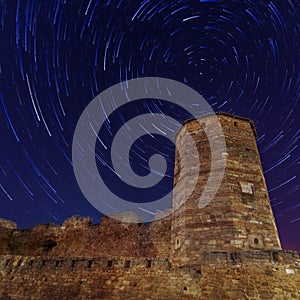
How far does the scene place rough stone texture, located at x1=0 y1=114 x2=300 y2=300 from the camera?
26.4 ft

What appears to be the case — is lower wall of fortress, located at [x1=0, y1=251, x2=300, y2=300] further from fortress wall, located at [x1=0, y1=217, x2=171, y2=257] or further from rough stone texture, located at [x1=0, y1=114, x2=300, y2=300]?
fortress wall, located at [x1=0, y1=217, x2=171, y2=257]

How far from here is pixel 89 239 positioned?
1697 cm

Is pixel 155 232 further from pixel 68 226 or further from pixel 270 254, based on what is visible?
pixel 270 254

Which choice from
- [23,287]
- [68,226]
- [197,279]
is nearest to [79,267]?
[23,287]

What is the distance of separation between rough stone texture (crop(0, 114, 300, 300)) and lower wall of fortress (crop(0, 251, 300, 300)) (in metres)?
0.03

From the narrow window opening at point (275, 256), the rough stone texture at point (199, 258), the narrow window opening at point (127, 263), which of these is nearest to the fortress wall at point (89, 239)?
the rough stone texture at point (199, 258)

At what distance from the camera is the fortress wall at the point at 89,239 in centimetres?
1557

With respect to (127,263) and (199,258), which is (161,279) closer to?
(127,263)

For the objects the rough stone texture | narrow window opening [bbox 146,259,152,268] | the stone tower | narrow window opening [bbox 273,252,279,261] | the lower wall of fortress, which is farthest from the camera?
the stone tower

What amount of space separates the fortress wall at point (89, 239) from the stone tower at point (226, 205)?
12.2 feet

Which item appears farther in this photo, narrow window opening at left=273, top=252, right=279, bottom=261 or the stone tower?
the stone tower

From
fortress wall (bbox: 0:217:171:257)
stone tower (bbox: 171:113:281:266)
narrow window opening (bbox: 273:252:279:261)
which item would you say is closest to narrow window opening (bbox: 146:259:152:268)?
stone tower (bbox: 171:113:281:266)

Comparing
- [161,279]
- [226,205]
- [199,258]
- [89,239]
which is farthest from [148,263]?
[89,239]

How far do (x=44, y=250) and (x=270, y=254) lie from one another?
14.6 meters
